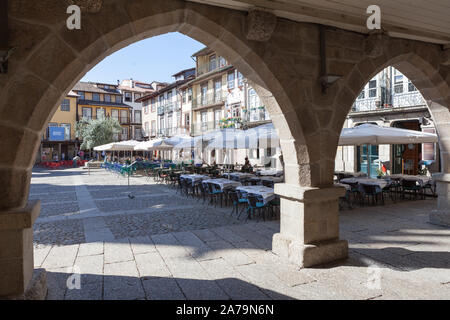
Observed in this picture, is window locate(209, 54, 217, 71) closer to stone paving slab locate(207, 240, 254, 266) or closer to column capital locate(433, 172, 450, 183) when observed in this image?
column capital locate(433, 172, 450, 183)

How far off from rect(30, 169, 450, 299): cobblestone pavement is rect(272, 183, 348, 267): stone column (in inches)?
5.6

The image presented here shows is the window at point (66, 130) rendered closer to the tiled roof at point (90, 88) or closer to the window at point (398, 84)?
the tiled roof at point (90, 88)

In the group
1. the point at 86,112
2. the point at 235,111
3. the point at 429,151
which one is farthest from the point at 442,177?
the point at 86,112

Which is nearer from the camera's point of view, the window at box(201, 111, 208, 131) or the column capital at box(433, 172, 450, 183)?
the column capital at box(433, 172, 450, 183)

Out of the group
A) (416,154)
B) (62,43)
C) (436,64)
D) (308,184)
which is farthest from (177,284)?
(416,154)

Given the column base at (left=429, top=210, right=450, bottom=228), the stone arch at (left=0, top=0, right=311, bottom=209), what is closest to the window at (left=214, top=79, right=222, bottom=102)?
the column base at (left=429, top=210, right=450, bottom=228)

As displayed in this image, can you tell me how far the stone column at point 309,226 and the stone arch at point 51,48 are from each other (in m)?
2.17

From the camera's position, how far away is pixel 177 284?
11.0 ft

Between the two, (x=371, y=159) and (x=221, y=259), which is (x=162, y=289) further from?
(x=371, y=159)

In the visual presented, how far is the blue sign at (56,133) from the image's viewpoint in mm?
34875

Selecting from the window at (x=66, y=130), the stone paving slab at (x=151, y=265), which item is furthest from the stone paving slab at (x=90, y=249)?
the window at (x=66, y=130)

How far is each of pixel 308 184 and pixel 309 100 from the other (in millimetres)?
1052

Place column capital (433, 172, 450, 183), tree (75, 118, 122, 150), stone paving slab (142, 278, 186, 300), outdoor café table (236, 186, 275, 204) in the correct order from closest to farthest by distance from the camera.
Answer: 1. stone paving slab (142, 278, 186, 300)
2. column capital (433, 172, 450, 183)
3. outdoor café table (236, 186, 275, 204)
4. tree (75, 118, 122, 150)

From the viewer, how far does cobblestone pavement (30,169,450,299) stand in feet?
10.4
